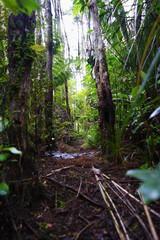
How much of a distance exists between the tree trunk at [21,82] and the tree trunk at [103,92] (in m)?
1.08

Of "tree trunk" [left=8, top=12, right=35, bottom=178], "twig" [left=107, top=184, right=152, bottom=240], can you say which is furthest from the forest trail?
"tree trunk" [left=8, top=12, right=35, bottom=178]

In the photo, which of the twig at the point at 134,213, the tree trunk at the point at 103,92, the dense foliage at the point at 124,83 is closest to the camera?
the twig at the point at 134,213

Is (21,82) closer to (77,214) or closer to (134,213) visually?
(77,214)

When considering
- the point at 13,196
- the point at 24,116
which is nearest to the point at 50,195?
the point at 13,196

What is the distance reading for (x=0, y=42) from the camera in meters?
1.01

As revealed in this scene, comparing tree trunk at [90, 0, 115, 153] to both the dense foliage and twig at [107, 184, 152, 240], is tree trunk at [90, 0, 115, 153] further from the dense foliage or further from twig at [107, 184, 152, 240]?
twig at [107, 184, 152, 240]

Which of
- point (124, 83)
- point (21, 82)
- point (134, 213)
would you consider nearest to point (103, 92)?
point (124, 83)

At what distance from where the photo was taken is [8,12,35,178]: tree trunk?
0.81 metres

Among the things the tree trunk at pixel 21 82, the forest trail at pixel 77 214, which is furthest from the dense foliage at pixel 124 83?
the forest trail at pixel 77 214

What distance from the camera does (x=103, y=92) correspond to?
183 centimetres

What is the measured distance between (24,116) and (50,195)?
22.0 inches

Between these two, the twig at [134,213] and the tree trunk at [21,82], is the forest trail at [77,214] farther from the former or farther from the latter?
the tree trunk at [21,82]

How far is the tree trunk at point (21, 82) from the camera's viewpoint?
814 millimetres

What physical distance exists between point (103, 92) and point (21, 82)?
1177 mm
